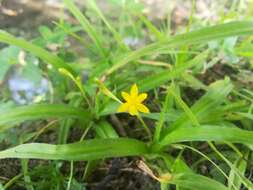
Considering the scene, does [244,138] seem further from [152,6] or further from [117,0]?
[152,6]

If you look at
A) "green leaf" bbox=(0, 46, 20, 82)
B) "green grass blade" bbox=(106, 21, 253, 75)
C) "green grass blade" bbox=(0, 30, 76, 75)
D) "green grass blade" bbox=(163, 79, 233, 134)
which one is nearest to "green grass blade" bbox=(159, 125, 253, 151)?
"green grass blade" bbox=(163, 79, 233, 134)

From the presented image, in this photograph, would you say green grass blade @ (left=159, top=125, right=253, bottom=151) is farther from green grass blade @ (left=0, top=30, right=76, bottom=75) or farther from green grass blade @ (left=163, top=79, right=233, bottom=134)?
green grass blade @ (left=0, top=30, right=76, bottom=75)

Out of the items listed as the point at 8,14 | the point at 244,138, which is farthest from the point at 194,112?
the point at 8,14

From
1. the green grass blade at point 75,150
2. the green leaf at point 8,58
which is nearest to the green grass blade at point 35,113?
the green grass blade at point 75,150

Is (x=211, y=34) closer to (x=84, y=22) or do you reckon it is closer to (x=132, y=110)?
(x=132, y=110)

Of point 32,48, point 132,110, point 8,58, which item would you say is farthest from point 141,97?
point 8,58

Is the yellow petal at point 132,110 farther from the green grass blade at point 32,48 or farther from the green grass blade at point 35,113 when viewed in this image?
the green grass blade at point 32,48
